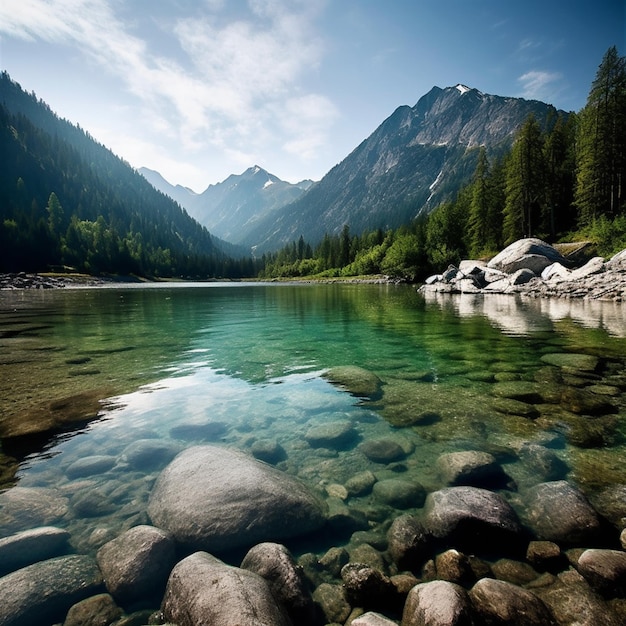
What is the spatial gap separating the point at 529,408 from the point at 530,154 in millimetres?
71634

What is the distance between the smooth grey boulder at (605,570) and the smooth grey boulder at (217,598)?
3.35 meters

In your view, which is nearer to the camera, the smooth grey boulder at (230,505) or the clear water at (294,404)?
the smooth grey boulder at (230,505)

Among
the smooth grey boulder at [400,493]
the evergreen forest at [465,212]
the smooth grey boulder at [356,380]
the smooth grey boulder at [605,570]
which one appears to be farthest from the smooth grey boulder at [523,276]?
the smooth grey boulder at [605,570]

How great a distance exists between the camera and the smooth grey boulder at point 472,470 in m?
5.68

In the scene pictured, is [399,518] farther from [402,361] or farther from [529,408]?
[402,361]

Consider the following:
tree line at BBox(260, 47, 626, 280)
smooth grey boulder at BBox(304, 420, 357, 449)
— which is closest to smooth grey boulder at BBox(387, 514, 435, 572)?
smooth grey boulder at BBox(304, 420, 357, 449)

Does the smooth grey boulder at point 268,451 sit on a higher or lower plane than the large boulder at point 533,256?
lower

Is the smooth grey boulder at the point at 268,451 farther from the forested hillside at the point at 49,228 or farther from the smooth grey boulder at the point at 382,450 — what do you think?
the forested hillside at the point at 49,228

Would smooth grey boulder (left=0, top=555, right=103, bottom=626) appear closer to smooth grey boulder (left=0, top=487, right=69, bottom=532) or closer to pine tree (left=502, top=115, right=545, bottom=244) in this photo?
smooth grey boulder (left=0, top=487, right=69, bottom=532)

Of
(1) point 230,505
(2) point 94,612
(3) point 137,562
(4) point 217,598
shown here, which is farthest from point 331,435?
(2) point 94,612

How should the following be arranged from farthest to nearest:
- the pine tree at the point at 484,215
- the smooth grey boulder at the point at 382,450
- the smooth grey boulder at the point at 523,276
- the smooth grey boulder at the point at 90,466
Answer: the pine tree at the point at 484,215 < the smooth grey boulder at the point at 523,276 < the smooth grey boulder at the point at 382,450 < the smooth grey boulder at the point at 90,466

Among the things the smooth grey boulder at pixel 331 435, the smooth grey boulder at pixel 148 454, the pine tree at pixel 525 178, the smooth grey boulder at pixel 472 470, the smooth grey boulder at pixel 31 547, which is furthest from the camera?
the pine tree at pixel 525 178

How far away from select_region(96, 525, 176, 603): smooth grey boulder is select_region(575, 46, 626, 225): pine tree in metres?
69.9

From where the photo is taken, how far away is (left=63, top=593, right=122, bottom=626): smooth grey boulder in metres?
3.41
